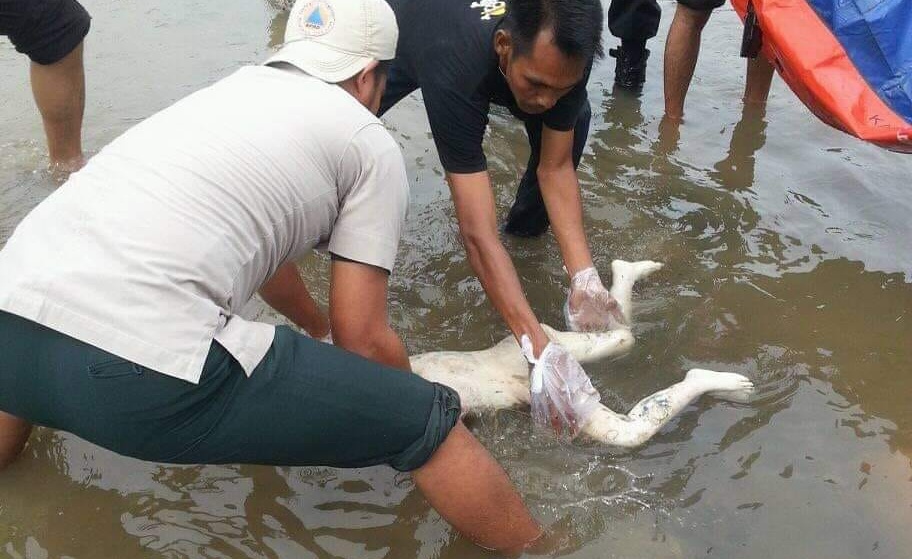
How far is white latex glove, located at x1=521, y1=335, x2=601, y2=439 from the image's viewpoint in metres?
2.21

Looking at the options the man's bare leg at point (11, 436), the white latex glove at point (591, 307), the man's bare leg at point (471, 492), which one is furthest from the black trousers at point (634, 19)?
the man's bare leg at point (11, 436)

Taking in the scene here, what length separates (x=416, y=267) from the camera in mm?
3143

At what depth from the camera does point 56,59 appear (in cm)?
329

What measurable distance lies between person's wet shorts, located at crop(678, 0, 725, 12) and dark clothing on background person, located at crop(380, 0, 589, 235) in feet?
5.42

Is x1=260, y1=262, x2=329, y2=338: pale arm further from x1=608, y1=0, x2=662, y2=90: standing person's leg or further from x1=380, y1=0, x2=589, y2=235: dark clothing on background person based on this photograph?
x1=608, y1=0, x2=662, y2=90: standing person's leg

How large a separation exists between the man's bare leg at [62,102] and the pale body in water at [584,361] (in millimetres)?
2147

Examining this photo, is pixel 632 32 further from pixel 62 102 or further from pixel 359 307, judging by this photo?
pixel 359 307

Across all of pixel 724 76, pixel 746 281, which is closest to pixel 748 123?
pixel 724 76

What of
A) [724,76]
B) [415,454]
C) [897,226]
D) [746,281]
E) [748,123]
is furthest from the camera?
[724,76]

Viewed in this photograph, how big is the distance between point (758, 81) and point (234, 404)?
374cm

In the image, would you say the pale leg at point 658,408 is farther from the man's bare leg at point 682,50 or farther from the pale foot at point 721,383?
the man's bare leg at point 682,50

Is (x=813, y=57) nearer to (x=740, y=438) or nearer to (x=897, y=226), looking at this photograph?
(x=897, y=226)

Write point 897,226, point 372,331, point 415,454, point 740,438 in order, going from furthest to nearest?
point 897,226
point 740,438
point 372,331
point 415,454

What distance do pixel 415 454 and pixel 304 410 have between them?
0.91 ft
